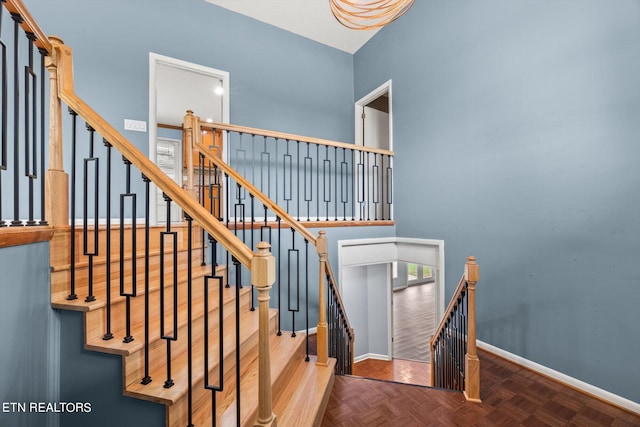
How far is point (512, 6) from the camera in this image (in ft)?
9.17

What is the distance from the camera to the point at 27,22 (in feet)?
4.42

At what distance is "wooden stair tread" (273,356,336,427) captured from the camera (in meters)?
1.74

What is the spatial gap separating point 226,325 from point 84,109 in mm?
1579

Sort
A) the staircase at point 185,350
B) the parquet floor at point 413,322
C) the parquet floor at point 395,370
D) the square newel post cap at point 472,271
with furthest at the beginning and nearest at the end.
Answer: the parquet floor at point 413,322, the parquet floor at point 395,370, the square newel post cap at point 472,271, the staircase at point 185,350

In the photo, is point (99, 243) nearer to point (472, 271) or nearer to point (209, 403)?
point (209, 403)

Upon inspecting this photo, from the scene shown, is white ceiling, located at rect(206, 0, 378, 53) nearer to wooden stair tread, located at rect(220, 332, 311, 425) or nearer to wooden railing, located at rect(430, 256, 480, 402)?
wooden railing, located at rect(430, 256, 480, 402)

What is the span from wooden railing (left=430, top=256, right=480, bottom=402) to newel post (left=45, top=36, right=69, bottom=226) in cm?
267

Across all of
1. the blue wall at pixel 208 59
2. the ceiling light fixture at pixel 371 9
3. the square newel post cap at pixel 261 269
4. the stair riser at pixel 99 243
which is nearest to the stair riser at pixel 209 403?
the square newel post cap at pixel 261 269

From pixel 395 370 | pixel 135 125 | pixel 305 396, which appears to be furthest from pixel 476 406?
pixel 135 125

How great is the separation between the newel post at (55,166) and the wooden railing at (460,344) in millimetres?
2667

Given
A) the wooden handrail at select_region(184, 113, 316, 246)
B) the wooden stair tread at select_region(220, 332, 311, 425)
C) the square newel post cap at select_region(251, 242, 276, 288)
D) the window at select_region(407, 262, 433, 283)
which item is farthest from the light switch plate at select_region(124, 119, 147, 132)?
the window at select_region(407, 262, 433, 283)

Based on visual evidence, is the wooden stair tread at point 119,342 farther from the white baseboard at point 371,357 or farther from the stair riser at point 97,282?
the white baseboard at point 371,357

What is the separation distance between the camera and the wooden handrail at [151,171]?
1232 mm

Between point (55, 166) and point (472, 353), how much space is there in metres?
3.03
